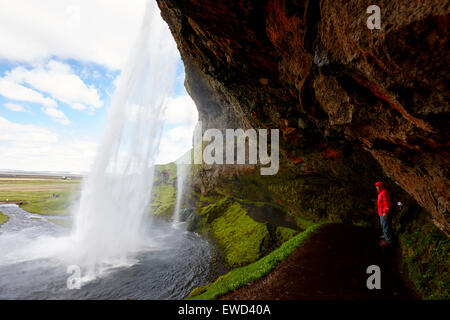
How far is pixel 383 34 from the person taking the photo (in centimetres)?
390

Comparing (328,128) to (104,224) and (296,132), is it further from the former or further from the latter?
(104,224)

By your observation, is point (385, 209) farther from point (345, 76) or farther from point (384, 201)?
point (345, 76)

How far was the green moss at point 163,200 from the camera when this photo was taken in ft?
124

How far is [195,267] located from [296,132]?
13477 millimetres

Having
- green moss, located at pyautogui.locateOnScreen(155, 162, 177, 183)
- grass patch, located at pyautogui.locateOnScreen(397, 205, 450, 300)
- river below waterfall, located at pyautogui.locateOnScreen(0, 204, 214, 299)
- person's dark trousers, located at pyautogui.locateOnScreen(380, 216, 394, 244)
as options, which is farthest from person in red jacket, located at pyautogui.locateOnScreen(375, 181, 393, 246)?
green moss, located at pyautogui.locateOnScreen(155, 162, 177, 183)

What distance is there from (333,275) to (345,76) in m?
7.46

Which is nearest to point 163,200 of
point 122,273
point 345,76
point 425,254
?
point 122,273

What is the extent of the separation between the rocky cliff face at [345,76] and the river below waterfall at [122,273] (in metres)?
12.5

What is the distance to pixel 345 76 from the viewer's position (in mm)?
5918

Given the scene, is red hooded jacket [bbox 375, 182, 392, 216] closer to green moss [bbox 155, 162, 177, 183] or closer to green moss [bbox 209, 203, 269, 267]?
green moss [bbox 209, 203, 269, 267]

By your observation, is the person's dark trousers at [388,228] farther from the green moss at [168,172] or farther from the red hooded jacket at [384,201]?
the green moss at [168,172]

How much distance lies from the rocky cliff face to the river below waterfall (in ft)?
40.9

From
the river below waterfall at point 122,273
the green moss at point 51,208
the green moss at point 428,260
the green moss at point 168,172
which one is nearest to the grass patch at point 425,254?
the green moss at point 428,260
